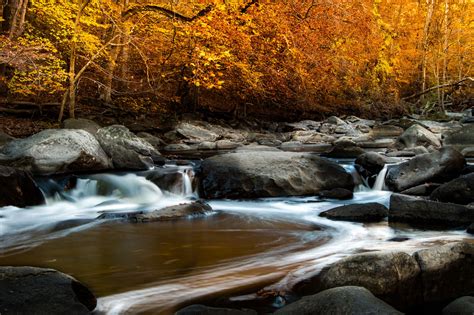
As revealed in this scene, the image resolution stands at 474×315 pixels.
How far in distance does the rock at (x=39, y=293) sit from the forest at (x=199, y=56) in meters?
6.85

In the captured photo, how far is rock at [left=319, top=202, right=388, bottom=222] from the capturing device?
6.27 metres

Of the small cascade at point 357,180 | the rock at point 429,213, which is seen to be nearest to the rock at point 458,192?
the rock at point 429,213

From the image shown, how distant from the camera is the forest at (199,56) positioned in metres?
11.7

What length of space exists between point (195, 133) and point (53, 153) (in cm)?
739

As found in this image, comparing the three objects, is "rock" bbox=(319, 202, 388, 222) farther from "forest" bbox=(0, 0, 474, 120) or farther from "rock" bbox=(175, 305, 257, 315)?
"forest" bbox=(0, 0, 474, 120)

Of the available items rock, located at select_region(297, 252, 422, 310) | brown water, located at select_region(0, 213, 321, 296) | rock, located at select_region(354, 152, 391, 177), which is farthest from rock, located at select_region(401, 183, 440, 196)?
rock, located at select_region(297, 252, 422, 310)

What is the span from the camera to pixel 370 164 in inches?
359

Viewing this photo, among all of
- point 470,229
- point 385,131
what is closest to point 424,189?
point 470,229

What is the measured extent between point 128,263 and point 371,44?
61.7 ft

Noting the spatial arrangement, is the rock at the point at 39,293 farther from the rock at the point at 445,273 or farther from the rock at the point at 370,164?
the rock at the point at 370,164

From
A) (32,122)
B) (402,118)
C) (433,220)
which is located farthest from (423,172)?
(402,118)

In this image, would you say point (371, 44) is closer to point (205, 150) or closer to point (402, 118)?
point (402, 118)

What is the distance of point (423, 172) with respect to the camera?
7.77m

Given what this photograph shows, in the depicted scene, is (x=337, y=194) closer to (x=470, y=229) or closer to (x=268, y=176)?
(x=268, y=176)
